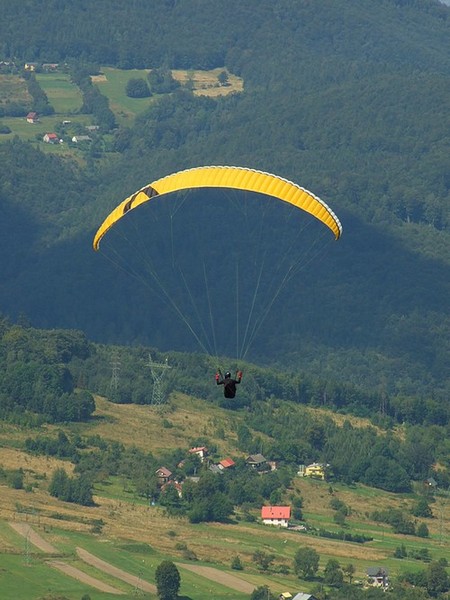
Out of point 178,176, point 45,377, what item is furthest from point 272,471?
point 178,176

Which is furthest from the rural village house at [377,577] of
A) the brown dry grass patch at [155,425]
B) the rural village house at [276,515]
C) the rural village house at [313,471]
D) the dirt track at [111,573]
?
the brown dry grass patch at [155,425]

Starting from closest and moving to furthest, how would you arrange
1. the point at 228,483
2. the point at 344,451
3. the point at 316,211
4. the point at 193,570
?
the point at 316,211 → the point at 193,570 → the point at 228,483 → the point at 344,451

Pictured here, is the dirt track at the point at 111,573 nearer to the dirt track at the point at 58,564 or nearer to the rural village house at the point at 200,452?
the dirt track at the point at 58,564

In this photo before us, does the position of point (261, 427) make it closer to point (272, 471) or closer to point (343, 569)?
point (272, 471)

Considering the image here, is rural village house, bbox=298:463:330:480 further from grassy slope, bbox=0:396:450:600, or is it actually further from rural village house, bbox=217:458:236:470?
rural village house, bbox=217:458:236:470

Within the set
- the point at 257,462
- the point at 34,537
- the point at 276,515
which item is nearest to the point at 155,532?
the point at 34,537

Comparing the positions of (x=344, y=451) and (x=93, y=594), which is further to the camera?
(x=344, y=451)

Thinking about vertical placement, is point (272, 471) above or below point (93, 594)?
above

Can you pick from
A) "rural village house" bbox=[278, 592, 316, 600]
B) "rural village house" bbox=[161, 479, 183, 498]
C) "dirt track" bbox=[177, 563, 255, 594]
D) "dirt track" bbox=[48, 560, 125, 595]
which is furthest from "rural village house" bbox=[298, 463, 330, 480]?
"rural village house" bbox=[278, 592, 316, 600]
